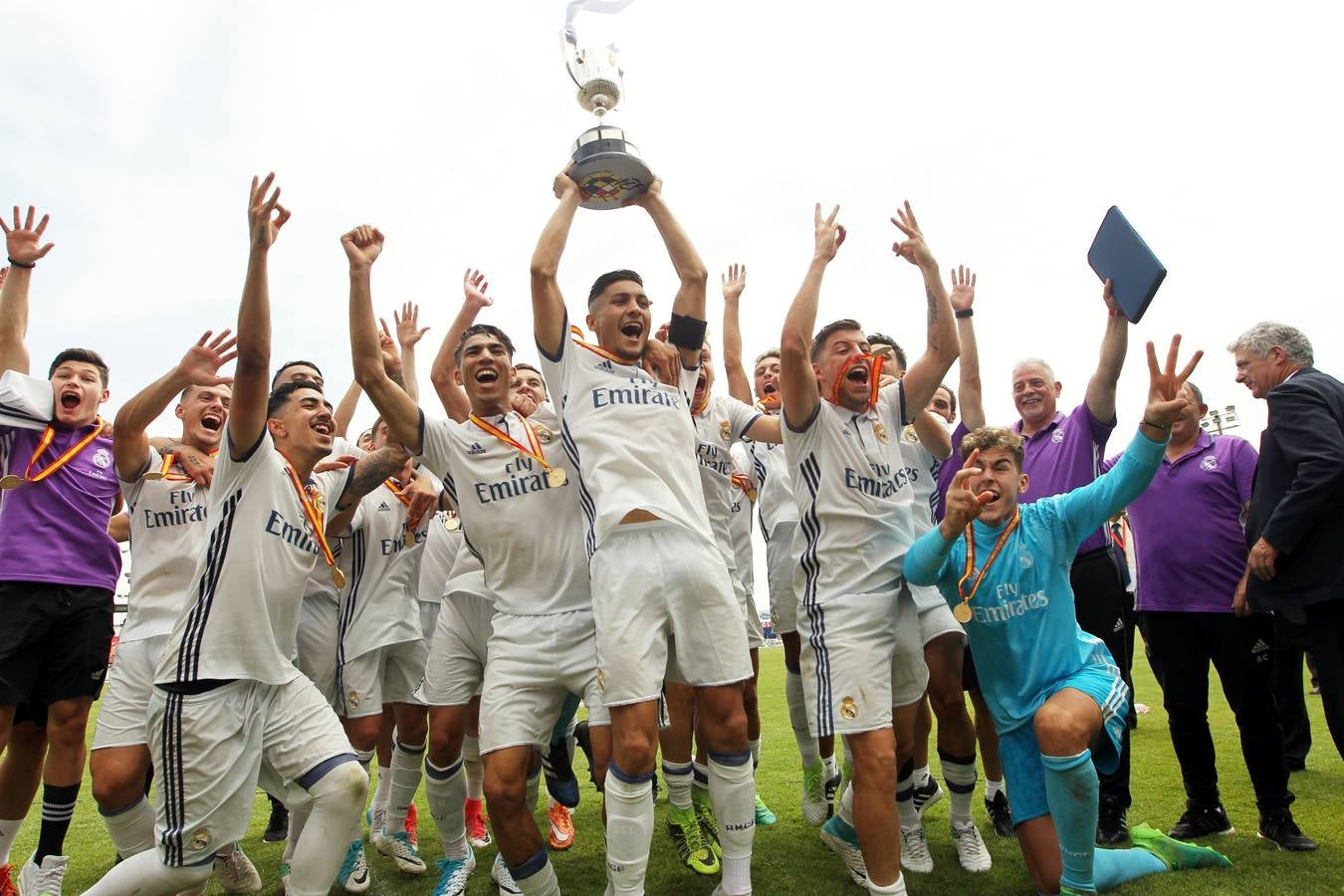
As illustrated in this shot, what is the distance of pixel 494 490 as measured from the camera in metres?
4.61

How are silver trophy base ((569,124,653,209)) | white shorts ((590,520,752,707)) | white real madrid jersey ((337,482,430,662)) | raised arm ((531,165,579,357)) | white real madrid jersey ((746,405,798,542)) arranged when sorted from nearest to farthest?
white shorts ((590,520,752,707)) → raised arm ((531,165,579,357)) → silver trophy base ((569,124,653,209)) → white real madrid jersey ((337,482,430,662)) → white real madrid jersey ((746,405,798,542))

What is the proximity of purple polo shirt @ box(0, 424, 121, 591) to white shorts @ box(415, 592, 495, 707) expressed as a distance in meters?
2.13

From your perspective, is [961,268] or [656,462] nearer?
[656,462]

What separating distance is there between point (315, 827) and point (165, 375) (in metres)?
2.36

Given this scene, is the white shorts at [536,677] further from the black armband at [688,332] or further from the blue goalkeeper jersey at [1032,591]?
the blue goalkeeper jersey at [1032,591]

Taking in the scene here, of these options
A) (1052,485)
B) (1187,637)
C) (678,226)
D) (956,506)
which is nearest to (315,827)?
(956,506)

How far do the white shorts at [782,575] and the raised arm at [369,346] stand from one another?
3.09m

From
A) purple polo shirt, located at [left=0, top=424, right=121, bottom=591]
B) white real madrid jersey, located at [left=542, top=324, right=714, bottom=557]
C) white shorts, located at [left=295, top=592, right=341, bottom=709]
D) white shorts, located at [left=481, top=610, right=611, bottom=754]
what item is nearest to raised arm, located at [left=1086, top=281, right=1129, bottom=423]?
white real madrid jersey, located at [left=542, top=324, right=714, bottom=557]

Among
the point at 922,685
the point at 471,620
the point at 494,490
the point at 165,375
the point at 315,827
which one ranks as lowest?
the point at 315,827

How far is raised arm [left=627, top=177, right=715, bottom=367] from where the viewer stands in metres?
4.80

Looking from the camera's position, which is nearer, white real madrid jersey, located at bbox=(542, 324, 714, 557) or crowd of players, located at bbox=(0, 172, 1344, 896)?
crowd of players, located at bbox=(0, 172, 1344, 896)

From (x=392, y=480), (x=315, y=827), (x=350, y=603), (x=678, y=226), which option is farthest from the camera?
(x=392, y=480)

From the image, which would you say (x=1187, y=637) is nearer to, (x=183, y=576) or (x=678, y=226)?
(x=678, y=226)

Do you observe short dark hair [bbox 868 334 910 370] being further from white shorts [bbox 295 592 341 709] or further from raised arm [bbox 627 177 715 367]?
white shorts [bbox 295 592 341 709]
